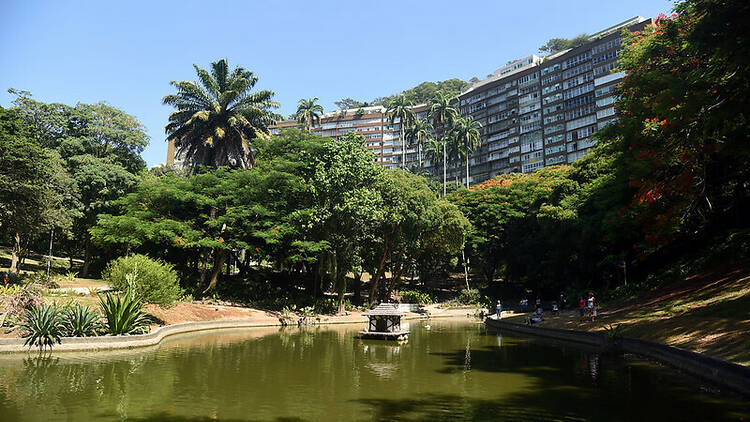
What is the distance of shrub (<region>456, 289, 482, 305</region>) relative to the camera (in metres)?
56.4

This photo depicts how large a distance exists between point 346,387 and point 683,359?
11.6 metres

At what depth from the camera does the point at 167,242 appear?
39750 mm

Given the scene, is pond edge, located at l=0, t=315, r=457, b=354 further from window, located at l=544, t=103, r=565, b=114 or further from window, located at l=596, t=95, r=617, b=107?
window, located at l=544, t=103, r=565, b=114

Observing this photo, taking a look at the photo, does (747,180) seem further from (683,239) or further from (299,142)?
(299,142)

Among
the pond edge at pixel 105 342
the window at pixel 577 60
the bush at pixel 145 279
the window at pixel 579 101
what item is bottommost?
the pond edge at pixel 105 342

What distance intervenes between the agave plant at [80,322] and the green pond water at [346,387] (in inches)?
79.0

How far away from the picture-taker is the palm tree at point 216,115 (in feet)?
147

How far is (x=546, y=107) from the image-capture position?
98.8m

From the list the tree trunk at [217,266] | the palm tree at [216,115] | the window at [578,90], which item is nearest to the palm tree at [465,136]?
the window at [578,90]

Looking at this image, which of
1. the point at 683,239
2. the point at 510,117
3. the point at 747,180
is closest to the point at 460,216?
the point at 683,239

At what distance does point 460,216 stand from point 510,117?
64680mm

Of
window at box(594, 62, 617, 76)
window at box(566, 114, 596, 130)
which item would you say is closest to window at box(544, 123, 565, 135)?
window at box(566, 114, 596, 130)

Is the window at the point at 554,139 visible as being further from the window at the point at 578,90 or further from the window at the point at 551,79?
the window at the point at 551,79

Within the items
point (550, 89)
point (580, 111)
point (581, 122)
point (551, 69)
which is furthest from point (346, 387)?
point (551, 69)
